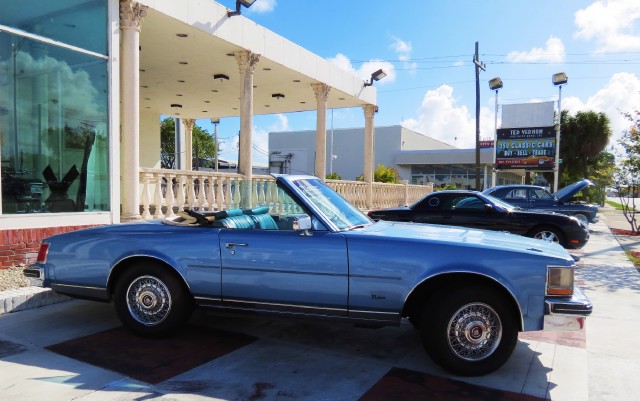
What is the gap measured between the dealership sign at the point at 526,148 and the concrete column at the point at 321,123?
1435 centimetres

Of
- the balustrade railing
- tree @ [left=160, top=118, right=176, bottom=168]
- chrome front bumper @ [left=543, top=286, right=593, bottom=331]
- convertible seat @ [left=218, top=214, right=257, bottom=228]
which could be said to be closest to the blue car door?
convertible seat @ [left=218, top=214, right=257, bottom=228]

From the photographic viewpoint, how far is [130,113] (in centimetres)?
903

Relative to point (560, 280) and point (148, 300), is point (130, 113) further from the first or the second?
point (560, 280)

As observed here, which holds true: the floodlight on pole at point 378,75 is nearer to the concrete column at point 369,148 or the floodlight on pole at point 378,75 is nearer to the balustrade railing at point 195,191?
the concrete column at point 369,148

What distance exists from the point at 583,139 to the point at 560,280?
3660 cm

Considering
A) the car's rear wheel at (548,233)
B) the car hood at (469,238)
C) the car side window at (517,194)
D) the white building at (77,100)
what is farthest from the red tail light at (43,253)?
the car side window at (517,194)

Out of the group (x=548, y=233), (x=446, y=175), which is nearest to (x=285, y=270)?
(x=548, y=233)

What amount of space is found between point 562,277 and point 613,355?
1.48 meters

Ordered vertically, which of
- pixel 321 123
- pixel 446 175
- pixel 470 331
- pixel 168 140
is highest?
pixel 168 140

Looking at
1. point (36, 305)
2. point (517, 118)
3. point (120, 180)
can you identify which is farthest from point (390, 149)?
point (36, 305)

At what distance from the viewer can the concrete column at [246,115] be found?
1205 centimetres

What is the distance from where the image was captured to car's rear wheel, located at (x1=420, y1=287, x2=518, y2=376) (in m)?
3.56

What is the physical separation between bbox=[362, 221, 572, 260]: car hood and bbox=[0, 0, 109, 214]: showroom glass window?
596 cm

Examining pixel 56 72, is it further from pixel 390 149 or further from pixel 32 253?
pixel 390 149
